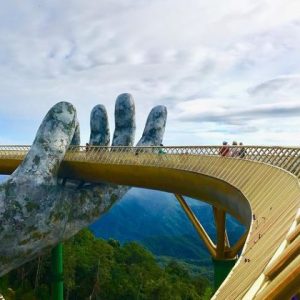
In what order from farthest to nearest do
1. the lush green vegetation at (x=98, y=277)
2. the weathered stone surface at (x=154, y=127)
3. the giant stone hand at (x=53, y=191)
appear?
1. the lush green vegetation at (x=98, y=277)
2. the weathered stone surface at (x=154, y=127)
3. the giant stone hand at (x=53, y=191)

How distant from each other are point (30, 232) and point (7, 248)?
48.3 inches

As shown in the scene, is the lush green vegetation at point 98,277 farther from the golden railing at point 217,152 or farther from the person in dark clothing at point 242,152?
the person in dark clothing at point 242,152

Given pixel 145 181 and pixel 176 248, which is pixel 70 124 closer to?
pixel 145 181

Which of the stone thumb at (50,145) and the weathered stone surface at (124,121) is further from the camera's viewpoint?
the weathered stone surface at (124,121)

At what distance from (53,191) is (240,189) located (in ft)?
44.7

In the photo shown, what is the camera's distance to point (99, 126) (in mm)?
27547

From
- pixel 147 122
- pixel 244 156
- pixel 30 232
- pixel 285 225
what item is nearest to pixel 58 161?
pixel 30 232

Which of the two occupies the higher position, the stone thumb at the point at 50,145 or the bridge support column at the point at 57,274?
the stone thumb at the point at 50,145

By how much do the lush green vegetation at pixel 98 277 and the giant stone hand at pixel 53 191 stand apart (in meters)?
10.1

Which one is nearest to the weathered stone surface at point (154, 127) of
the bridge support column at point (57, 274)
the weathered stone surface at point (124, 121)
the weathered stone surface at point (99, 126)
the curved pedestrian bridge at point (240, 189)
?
the weathered stone surface at point (124, 121)

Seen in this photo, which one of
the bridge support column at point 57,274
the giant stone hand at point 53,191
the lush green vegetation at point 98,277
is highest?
the giant stone hand at point 53,191

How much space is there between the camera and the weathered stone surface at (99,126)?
27547mm

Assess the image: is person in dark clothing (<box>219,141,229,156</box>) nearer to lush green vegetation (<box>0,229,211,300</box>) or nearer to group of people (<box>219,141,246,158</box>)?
group of people (<box>219,141,246,158</box>)

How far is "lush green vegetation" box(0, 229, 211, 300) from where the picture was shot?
120ft
